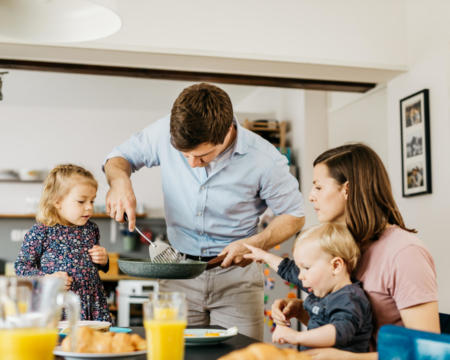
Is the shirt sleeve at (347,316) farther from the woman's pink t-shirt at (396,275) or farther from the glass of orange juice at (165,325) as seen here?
the glass of orange juice at (165,325)

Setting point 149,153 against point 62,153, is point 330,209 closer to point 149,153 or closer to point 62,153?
point 149,153

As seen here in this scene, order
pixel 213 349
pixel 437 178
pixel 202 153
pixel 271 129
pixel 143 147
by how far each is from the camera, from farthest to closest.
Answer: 1. pixel 271 129
2. pixel 437 178
3. pixel 143 147
4. pixel 202 153
5. pixel 213 349

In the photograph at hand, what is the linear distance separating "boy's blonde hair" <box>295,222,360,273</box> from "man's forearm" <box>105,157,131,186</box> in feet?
2.86

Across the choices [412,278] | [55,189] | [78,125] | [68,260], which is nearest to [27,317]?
[412,278]

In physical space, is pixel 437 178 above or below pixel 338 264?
above

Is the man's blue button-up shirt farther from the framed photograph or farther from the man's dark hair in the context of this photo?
the framed photograph

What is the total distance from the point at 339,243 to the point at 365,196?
16 cm

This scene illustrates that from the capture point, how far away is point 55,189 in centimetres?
252

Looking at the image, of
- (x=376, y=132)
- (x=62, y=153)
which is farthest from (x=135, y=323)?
(x=376, y=132)

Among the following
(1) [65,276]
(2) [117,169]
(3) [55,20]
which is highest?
(3) [55,20]

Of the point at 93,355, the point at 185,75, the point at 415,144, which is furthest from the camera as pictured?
the point at 185,75

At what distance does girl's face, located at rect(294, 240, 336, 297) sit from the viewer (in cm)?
158

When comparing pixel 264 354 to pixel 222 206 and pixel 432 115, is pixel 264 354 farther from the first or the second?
pixel 432 115

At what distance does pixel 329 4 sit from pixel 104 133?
386 cm
